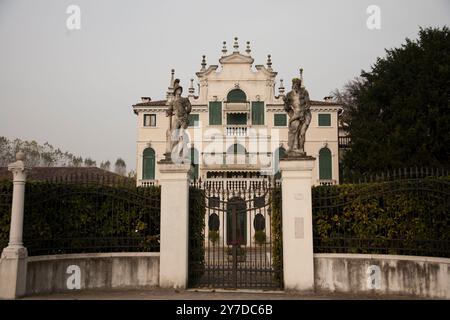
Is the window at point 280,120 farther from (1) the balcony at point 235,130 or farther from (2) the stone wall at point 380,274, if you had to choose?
(2) the stone wall at point 380,274

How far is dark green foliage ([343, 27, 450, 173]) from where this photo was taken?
2367 cm

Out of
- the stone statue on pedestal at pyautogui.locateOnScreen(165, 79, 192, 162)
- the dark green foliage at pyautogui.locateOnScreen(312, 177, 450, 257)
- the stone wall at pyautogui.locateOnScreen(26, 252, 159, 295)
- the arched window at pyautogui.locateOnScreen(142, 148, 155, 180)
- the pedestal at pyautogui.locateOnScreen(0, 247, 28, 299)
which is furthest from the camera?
the arched window at pyautogui.locateOnScreen(142, 148, 155, 180)

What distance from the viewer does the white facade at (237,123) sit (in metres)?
35.2

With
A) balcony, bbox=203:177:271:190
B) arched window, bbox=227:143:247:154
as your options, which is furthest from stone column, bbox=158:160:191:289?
arched window, bbox=227:143:247:154

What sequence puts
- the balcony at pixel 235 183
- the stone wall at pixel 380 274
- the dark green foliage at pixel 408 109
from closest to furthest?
1. the stone wall at pixel 380 274
2. the balcony at pixel 235 183
3. the dark green foliage at pixel 408 109

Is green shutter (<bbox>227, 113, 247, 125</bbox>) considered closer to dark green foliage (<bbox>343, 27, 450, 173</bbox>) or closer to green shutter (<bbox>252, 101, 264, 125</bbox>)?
green shutter (<bbox>252, 101, 264, 125</bbox>)

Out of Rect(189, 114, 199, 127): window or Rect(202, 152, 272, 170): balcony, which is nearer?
Rect(202, 152, 272, 170): balcony

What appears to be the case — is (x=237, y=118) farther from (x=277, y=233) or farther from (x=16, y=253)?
(x=16, y=253)

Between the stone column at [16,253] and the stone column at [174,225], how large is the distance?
3.34 metres

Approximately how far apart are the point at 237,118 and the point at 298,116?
2488 centimetres

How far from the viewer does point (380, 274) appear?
34.1 feet

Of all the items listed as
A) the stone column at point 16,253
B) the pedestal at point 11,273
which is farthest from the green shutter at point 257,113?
the pedestal at point 11,273

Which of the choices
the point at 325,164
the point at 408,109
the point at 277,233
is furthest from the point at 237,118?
the point at 277,233

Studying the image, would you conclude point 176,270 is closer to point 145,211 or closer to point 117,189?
point 145,211
